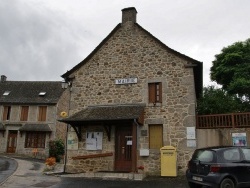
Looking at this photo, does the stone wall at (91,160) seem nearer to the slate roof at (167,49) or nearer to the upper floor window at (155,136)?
the upper floor window at (155,136)

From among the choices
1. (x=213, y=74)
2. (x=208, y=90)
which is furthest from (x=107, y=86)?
(x=213, y=74)

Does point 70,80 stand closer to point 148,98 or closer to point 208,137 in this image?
point 148,98

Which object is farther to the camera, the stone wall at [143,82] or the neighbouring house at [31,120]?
the neighbouring house at [31,120]

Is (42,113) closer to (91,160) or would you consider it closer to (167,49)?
(91,160)

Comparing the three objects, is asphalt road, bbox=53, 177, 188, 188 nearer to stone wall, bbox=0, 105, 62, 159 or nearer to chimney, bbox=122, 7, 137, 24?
chimney, bbox=122, 7, 137, 24

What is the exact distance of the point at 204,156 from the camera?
899 centimetres

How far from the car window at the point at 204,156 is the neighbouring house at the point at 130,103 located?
433cm

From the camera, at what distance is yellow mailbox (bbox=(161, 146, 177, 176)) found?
13023 mm

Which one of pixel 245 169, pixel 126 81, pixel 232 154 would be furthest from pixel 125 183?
pixel 126 81

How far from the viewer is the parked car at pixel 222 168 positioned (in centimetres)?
826

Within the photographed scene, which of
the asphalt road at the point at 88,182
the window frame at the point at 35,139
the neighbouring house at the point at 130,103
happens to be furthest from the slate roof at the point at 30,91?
the asphalt road at the point at 88,182

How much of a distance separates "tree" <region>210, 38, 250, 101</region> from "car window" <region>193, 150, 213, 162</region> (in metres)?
15.6

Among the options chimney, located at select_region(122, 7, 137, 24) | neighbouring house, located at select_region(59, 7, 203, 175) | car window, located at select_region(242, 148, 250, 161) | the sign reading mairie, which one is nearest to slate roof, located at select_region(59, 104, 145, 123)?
neighbouring house, located at select_region(59, 7, 203, 175)

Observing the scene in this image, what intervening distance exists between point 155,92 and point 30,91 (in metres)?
22.0
